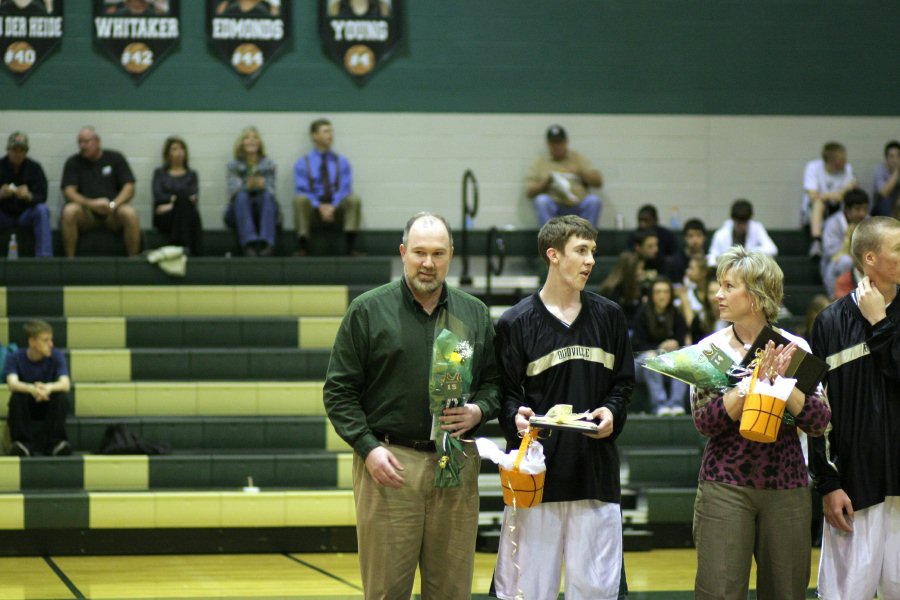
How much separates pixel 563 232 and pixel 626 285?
592 centimetres

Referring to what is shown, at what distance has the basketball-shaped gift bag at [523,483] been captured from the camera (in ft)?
12.9

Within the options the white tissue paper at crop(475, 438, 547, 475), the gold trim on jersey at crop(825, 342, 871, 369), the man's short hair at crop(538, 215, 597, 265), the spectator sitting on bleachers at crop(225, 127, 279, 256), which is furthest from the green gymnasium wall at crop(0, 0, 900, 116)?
the white tissue paper at crop(475, 438, 547, 475)

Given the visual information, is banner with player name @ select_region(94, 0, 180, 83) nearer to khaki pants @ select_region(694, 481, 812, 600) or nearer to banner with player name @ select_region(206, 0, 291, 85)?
banner with player name @ select_region(206, 0, 291, 85)

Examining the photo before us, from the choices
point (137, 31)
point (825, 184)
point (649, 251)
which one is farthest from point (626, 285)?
point (137, 31)

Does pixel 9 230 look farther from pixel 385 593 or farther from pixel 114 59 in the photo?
pixel 385 593

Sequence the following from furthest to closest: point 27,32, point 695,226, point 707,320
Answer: point 27,32
point 695,226
point 707,320

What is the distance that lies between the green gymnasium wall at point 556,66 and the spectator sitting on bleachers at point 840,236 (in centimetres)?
168

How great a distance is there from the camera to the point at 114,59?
11.5m

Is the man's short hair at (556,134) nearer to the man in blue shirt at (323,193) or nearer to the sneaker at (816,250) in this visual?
the man in blue shirt at (323,193)

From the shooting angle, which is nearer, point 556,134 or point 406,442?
point 406,442

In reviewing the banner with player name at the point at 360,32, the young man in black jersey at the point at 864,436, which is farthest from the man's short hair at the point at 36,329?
the young man in black jersey at the point at 864,436

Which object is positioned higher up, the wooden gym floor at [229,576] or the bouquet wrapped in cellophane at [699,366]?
the bouquet wrapped in cellophane at [699,366]

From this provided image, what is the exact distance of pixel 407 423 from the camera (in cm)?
409

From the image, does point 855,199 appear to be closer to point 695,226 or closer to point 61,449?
point 695,226
